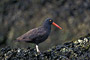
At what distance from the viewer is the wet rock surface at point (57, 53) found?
9492 millimetres

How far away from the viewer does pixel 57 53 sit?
10.1 m

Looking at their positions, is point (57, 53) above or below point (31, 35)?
below

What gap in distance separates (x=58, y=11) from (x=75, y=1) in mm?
2541

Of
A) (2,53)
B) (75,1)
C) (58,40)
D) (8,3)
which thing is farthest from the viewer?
(8,3)

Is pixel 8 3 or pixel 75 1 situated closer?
pixel 75 1

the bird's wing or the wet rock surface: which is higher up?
the bird's wing

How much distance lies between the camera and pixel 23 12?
29.6 meters

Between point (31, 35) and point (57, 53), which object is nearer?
point (57, 53)

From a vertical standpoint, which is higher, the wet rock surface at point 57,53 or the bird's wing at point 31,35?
the bird's wing at point 31,35

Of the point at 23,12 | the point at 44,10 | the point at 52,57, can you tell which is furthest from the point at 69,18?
the point at 52,57

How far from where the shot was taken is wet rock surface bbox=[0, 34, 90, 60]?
31.1ft

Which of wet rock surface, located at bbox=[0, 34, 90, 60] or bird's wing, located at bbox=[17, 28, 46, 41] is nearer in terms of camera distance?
wet rock surface, located at bbox=[0, 34, 90, 60]

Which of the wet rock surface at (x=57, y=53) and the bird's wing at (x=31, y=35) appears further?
the bird's wing at (x=31, y=35)

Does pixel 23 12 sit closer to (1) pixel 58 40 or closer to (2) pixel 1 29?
(2) pixel 1 29
